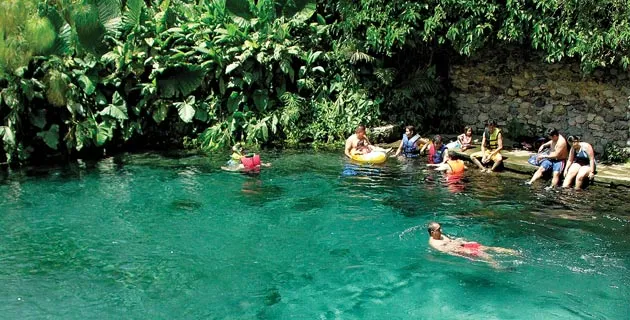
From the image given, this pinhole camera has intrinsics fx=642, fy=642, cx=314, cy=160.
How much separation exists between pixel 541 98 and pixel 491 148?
2970mm

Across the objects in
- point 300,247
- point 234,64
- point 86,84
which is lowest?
point 300,247

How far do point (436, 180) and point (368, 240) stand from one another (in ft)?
14.8

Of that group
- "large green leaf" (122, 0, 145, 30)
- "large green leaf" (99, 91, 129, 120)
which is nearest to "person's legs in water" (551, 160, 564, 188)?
"large green leaf" (99, 91, 129, 120)

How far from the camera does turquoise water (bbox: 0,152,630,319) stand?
8.25 meters

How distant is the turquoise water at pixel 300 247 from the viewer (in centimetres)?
825

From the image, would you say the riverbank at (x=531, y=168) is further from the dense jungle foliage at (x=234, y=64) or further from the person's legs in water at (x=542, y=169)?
the dense jungle foliage at (x=234, y=64)

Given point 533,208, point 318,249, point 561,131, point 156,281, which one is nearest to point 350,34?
point 561,131

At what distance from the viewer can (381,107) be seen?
19422 millimetres

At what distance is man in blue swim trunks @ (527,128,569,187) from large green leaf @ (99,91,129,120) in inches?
425

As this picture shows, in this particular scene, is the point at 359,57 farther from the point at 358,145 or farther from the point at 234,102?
the point at 234,102

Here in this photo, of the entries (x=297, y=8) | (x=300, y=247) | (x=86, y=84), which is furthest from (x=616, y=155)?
(x=86, y=84)

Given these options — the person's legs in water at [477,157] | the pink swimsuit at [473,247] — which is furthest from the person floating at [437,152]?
the pink swimsuit at [473,247]

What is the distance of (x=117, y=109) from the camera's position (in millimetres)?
17781

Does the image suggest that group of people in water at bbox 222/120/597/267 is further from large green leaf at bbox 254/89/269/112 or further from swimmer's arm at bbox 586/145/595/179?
large green leaf at bbox 254/89/269/112
